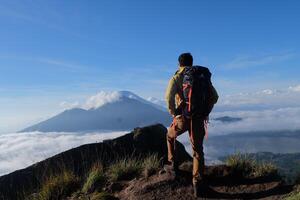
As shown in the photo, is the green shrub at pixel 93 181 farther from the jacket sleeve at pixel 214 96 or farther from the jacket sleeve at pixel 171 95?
the jacket sleeve at pixel 214 96

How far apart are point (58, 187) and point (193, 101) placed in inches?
155

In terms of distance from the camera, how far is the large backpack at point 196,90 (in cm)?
987

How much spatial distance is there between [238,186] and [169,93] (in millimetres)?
2634

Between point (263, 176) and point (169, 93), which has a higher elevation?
point (169, 93)

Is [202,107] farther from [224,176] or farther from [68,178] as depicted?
[68,178]

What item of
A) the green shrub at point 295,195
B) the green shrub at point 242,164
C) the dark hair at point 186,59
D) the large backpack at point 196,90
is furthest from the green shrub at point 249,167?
the dark hair at point 186,59

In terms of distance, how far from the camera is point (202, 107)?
9.95m

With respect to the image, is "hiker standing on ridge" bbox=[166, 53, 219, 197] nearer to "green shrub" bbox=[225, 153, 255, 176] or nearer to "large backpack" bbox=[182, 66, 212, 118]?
"large backpack" bbox=[182, 66, 212, 118]

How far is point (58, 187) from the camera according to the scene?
1127 cm

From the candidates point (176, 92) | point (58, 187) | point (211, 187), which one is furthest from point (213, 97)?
point (58, 187)

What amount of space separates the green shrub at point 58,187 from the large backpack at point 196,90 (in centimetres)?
345

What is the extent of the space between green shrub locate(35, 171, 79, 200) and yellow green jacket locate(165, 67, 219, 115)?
10.4 feet

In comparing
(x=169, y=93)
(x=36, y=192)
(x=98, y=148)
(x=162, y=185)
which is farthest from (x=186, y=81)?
(x=98, y=148)

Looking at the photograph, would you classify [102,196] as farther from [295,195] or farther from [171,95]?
[295,195]
